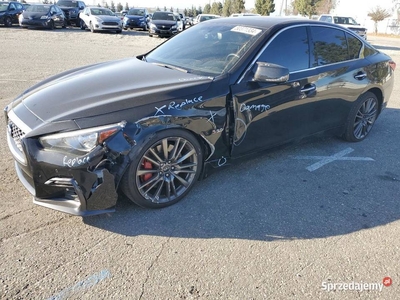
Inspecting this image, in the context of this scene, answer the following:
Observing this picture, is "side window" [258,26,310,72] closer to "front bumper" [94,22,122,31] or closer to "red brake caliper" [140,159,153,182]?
"red brake caliper" [140,159,153,182]

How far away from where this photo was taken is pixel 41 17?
19.5 metres

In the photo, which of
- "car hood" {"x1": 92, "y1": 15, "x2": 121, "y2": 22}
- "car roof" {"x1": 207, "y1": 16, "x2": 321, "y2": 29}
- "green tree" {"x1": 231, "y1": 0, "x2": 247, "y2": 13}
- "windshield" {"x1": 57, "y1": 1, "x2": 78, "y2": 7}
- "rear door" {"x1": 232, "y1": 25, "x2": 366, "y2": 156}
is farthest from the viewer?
"green tree" {"x1": 231, "y1": 0, "x2": 247, "y2": 13}

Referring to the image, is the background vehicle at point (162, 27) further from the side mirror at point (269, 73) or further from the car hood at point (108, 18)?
the side mirror at point (269, 73)

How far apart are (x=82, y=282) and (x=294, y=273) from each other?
4.92 ft

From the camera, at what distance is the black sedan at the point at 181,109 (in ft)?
8.54

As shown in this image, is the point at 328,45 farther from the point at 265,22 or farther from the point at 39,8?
the point at 39,8

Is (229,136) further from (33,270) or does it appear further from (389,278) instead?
(33,270)

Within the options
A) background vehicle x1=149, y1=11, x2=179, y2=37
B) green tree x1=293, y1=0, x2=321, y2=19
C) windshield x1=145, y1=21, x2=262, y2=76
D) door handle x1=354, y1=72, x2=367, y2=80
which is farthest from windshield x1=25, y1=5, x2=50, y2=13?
green tree x1=293, y1=0, x2=321, y2=19

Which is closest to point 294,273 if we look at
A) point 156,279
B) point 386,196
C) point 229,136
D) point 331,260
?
point 331,260

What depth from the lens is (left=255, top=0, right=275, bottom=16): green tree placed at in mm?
46031

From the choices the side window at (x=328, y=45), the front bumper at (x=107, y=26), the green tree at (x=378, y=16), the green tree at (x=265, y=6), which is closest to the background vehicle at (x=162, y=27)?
the front bumper at (x=107, y=26)

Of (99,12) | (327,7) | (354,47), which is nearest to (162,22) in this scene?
(99,12)

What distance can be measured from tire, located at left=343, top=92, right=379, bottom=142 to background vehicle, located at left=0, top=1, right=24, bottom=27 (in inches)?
895
